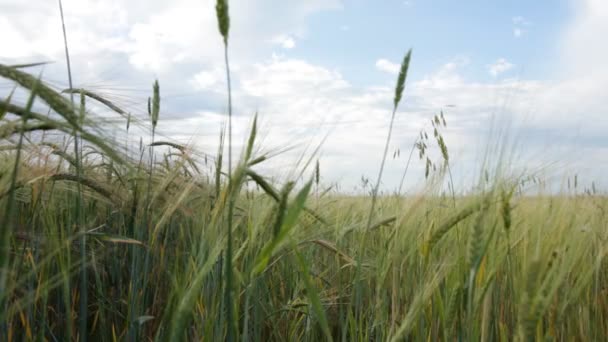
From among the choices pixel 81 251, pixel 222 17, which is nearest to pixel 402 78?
pixel 222 17

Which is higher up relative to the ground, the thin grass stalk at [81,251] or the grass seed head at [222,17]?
the grass seed head at [222,17]

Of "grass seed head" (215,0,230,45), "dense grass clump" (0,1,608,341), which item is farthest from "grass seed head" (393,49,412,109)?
"grass seed head" (215,0,230,45)

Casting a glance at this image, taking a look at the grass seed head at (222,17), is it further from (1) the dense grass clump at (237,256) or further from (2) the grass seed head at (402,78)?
(2) the grass seed head at (402,78)

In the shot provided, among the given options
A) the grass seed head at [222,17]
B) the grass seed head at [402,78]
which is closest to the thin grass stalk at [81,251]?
the grass seed head at [222,17]

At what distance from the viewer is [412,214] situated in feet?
5.54

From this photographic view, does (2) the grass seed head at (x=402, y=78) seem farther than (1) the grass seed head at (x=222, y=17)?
Yes

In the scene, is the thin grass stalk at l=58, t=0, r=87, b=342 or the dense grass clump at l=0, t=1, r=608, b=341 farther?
the thin grass stalk at l=58, t=0, r=87, b=342

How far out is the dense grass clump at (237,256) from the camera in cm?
96

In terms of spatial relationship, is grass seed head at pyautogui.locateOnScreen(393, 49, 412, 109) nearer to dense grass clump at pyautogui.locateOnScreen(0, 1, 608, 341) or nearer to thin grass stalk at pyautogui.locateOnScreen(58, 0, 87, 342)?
dense grass clump at pyautogui.locateOnScreen(0, 1, 608, 341)

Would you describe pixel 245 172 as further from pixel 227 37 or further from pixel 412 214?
pixel 412 214

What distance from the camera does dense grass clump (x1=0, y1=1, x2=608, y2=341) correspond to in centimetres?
96

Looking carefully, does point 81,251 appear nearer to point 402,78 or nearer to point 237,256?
point 237,256

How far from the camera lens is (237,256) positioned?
1.23 meters

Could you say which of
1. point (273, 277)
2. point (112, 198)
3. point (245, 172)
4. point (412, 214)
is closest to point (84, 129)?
point (245, 172)
